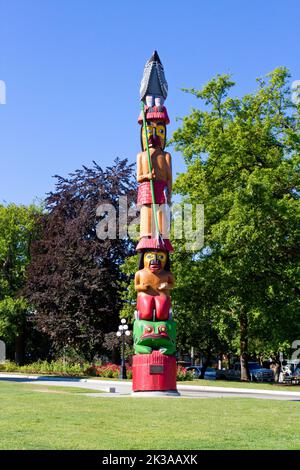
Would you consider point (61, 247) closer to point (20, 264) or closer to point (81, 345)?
point (81, 345)

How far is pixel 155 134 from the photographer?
2375 centimetres

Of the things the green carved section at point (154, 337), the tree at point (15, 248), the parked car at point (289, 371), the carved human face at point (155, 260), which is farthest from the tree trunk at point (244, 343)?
the tree at point (15, 248)

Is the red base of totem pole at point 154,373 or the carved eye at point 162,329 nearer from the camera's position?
the red base of totem pole at point 154,373

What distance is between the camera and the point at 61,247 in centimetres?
4731

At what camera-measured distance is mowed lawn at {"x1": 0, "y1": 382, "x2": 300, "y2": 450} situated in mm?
10328

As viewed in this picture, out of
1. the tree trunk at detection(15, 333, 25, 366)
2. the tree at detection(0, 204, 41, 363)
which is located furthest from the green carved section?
the tree trunk at detection(15, 333, 25, 366)

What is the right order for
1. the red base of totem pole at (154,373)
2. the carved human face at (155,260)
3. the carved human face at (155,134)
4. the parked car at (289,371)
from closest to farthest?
the red base of totem pole at (154,373) < the carved human face at (155,260) < the carved human face at (155,134) < the parked car at (289,371)

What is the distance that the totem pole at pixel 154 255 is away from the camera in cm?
2138

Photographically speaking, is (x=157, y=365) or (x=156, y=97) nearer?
(x=157, y=365)

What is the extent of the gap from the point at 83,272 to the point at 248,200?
748 inches

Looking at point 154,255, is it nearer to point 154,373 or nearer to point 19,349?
point 154,373

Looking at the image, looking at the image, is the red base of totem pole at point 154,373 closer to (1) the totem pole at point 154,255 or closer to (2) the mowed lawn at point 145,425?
(1) the totem pole at point 154,255
